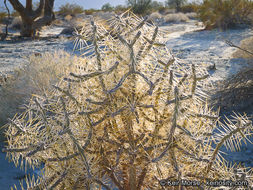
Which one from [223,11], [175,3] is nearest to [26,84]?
[223,11]

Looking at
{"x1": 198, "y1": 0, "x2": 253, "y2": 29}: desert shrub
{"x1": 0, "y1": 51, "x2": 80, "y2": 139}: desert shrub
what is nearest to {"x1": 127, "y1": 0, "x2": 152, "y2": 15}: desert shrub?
{"x1": 198, "y1": 0, "x2": 253, "y2": 29}: desert shrub

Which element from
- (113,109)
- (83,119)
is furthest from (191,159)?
(83,119)

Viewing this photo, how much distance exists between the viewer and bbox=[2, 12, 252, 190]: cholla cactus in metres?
1.40

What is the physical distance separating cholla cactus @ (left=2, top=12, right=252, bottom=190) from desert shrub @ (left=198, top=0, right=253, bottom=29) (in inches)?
490

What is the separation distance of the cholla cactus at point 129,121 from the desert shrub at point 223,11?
1244cm

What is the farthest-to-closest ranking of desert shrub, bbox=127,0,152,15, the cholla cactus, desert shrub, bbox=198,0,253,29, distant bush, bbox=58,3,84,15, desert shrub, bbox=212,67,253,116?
distant bush, bbox=58,3,84,15 → desert shrub, bbox=127,0,152,15 → desert shrub, bbox=198,0,253,29 → desert shrub, bbox=212,67,253,116 → the cholla cactus

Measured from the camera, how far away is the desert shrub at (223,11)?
12844 millimetres

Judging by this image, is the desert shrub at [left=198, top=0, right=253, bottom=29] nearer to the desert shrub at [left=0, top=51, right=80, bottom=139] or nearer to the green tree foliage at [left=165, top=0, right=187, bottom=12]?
the desert shrub at [left=0, top=51, right=80, bottom=139]

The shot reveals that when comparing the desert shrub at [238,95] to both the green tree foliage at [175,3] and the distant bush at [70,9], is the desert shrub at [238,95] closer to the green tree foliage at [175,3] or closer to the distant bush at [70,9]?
the distant bush at [70,9]

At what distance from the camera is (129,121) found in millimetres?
1495

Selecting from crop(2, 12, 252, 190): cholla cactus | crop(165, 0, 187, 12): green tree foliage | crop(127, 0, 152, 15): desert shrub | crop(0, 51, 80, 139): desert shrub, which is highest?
crop(165, 0, 187, 12): green tree foliage

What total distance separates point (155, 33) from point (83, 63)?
49cm

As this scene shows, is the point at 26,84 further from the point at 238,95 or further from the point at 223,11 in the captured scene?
the point at 223,11

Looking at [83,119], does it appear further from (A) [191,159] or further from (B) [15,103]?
(B) [15,103]
